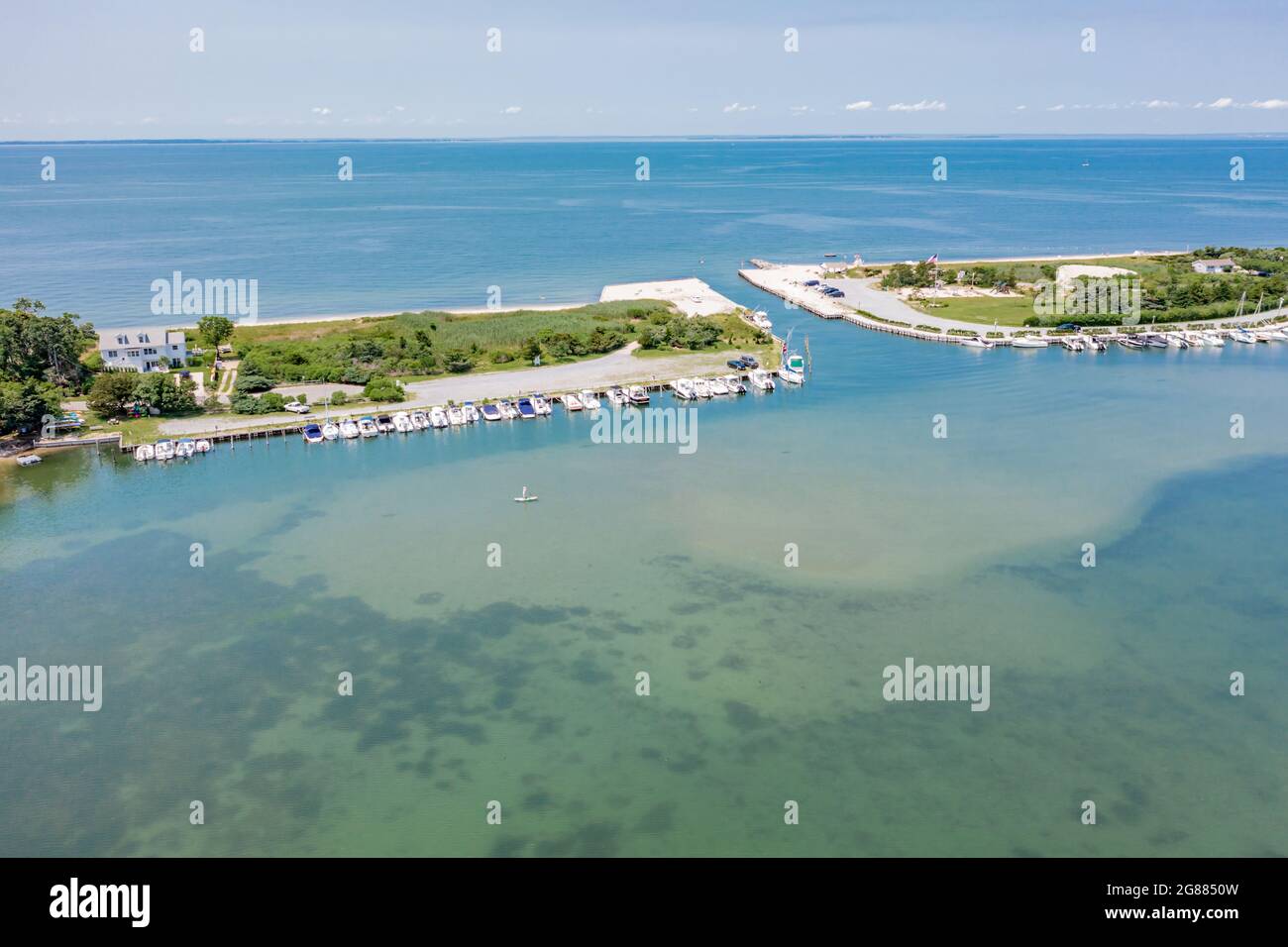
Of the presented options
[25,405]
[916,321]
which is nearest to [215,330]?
[25,405]

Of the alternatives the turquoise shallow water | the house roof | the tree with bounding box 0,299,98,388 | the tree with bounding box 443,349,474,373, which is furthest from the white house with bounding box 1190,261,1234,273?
the tree with bounding box 0,299,98,388

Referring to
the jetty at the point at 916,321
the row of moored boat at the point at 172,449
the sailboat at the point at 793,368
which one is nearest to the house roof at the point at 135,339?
the row of moored boat at the point at 172,449

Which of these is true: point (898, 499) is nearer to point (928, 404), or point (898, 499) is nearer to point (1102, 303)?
point (928, 404)

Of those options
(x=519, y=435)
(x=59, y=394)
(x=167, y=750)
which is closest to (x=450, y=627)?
(x=167, y=750)

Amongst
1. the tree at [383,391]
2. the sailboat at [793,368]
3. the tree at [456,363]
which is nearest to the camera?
the tree at [383,391]

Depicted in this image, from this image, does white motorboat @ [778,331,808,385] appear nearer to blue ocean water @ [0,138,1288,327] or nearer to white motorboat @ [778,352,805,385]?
white motorboat @ [778,352,805,385]

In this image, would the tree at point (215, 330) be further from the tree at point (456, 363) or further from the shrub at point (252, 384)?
the tree at point (456, 363)
